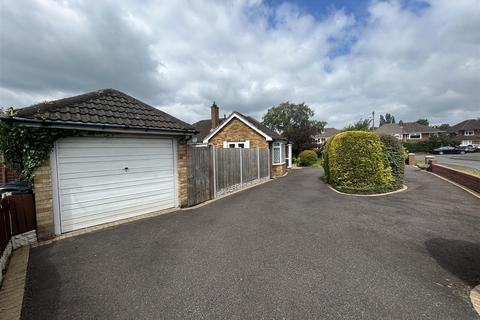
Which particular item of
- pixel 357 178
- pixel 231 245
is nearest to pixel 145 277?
pixel 231 245

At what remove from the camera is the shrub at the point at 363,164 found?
9758 millimetres

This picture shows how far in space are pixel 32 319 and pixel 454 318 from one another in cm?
500

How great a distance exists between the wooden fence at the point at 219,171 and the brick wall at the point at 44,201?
390 cm

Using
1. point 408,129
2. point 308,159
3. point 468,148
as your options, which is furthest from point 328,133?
point 308,159

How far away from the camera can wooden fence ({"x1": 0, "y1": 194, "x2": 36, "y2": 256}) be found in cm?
430

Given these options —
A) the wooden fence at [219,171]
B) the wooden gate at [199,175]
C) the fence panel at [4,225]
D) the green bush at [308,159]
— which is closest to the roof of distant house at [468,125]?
the green bush at [308,159]

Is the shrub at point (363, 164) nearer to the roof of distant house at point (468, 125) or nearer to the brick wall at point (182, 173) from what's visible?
the brick wall at point (182, 173)

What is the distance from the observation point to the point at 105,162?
20.1 ft

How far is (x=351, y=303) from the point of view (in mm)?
2887

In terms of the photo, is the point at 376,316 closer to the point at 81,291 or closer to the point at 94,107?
the point at 81,291

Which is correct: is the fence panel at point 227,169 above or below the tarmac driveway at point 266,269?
above

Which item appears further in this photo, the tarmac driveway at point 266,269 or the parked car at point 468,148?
the parked car at point 468,148

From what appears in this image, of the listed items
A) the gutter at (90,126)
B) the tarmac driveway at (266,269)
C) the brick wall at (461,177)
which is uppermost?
the gutter at (90,126)

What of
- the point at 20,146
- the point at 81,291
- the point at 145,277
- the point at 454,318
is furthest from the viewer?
the point at 20,146
